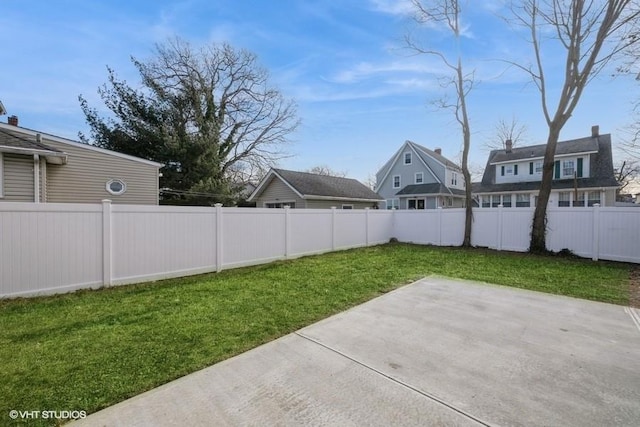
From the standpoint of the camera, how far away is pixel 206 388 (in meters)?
2.55

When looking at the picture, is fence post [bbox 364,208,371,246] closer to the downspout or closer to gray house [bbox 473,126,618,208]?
the downspout

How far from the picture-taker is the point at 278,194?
18.6m

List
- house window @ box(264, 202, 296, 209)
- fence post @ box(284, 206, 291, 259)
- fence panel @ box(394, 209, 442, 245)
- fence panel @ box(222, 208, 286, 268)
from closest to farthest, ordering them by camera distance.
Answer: fence panel @ box(222, 208, 286, 268) → fence post @ box(284, 206, 291, 259) → fence panel @ box(394, 209, 442, 245) → house window @ box(264, 202, 296, 209)

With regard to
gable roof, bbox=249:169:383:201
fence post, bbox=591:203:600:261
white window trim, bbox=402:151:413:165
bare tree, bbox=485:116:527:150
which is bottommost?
fence post, bbox=591:203:600:261

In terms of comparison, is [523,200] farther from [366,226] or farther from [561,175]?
[366,226]

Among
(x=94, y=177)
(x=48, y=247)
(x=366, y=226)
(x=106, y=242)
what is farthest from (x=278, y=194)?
(x=48, y=247)

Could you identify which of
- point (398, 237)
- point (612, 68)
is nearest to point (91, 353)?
point (398, 237)

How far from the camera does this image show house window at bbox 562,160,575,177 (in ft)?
70.2

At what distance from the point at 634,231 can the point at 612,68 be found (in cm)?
568

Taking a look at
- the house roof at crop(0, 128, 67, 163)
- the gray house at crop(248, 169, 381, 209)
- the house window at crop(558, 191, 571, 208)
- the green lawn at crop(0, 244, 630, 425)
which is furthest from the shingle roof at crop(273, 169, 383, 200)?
the house window at crop(558, 191, 571, 208)

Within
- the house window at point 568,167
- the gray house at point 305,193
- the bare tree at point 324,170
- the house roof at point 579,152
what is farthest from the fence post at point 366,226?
the bare tree at point 324,170

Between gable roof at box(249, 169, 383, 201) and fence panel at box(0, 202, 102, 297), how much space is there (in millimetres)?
11674

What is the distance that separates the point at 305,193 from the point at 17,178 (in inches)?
443

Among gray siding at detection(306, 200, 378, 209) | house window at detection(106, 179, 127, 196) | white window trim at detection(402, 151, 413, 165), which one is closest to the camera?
house window at detection(106, 179, 127, 196)
